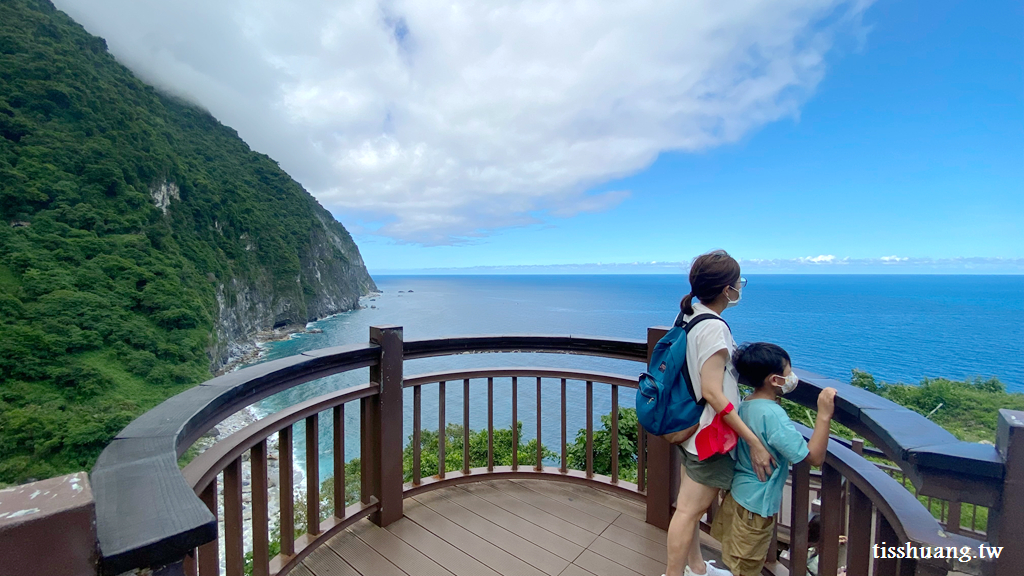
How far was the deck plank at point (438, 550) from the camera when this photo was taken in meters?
1.95

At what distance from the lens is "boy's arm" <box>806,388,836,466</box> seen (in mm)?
1253

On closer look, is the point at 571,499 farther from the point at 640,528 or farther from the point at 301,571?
the point at 301,571

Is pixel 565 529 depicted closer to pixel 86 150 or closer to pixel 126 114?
pixel 86 150

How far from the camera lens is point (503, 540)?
216 centimetres

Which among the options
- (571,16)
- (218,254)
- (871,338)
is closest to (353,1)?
(571,16)

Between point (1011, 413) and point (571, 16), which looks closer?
point (1011, 413)

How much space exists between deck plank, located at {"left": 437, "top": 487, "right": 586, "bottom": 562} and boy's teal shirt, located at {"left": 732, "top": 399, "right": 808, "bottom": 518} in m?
0.95

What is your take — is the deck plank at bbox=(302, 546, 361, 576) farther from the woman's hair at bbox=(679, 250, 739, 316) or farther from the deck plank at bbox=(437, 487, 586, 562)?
the woman's hair at bbox=(679, 250, 739, 316)

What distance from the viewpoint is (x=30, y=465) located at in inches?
692

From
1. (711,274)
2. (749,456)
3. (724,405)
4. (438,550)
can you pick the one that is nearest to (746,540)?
(749,456)

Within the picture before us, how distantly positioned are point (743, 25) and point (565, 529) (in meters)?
9.90

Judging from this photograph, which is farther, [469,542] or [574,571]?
[469,542]

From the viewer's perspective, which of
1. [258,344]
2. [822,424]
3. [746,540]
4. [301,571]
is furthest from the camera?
[258,344]

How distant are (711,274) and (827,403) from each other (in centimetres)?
54
